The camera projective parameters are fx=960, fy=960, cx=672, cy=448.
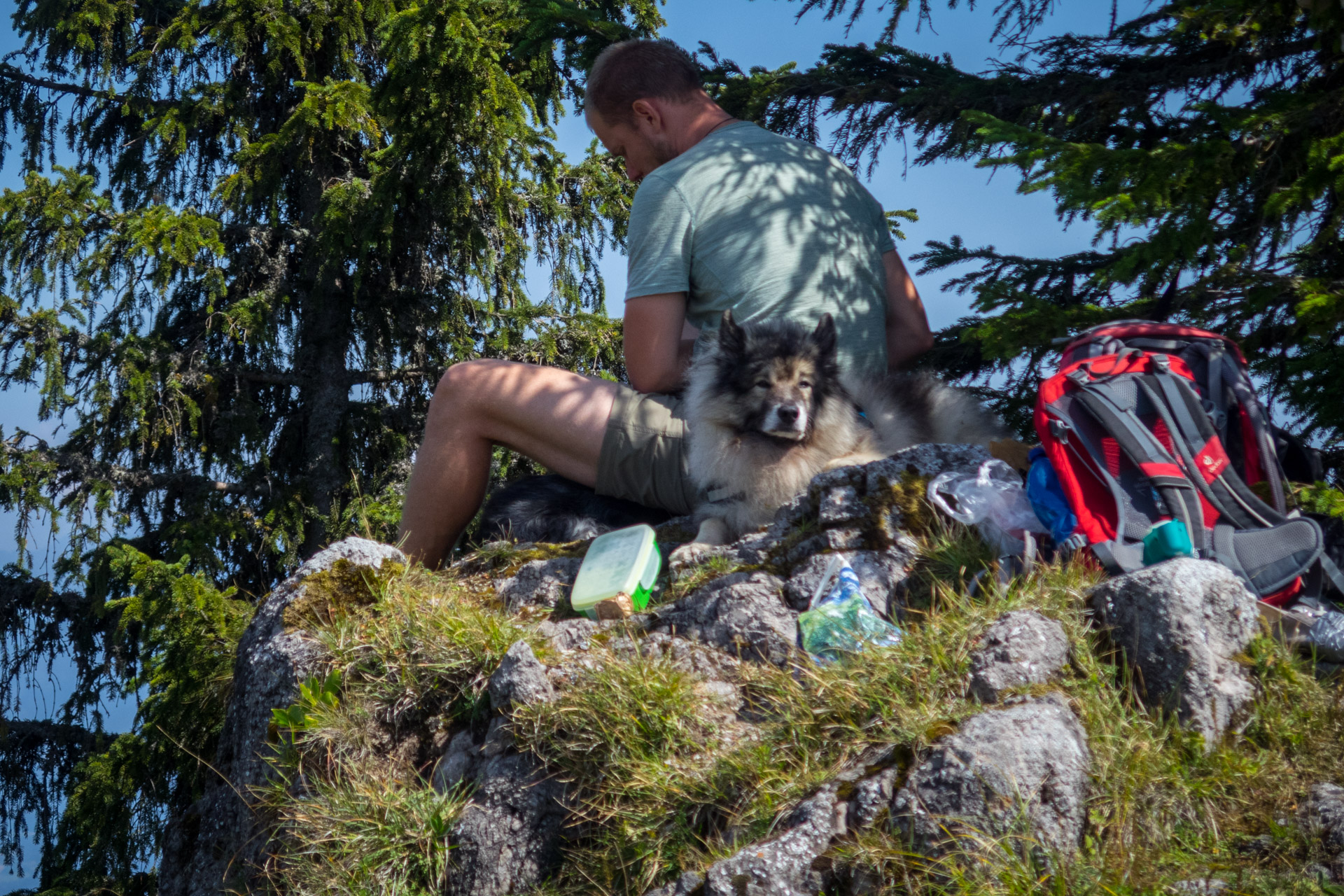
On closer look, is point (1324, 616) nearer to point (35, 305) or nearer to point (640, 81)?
point (640, 81)

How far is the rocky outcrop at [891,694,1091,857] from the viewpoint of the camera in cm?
207

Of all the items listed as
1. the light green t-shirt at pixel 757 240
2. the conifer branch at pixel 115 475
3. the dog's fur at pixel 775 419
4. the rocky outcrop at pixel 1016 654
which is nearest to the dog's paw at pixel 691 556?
the dog's fur at pixel 775 419

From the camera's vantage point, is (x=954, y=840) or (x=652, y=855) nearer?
(x=954, y=840)

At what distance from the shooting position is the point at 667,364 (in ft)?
13.2

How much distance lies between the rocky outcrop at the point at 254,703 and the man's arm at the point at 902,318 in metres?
2.45

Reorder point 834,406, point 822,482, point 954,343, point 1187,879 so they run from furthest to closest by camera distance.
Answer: point 954,343, point 834,406, point 822,482, point 1187,879

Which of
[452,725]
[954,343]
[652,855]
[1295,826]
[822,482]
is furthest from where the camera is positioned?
[954,343]

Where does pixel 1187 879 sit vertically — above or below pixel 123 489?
below

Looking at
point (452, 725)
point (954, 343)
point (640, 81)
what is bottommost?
point (452, 725)

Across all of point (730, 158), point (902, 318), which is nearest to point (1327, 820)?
point (902, 318)

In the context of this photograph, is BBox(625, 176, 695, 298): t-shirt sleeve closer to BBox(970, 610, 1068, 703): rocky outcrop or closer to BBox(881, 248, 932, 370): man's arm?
BBox(881, 248, 932, 370): man's arm

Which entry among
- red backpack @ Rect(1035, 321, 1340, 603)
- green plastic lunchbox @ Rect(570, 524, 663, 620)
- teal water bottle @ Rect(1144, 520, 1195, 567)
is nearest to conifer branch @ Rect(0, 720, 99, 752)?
green plastic lunchbox @ Rect(570, 524, 663, 620)

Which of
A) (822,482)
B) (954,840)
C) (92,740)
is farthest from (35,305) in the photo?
(954,840)

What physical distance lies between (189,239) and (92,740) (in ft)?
12.8
